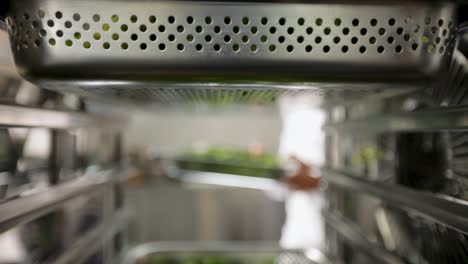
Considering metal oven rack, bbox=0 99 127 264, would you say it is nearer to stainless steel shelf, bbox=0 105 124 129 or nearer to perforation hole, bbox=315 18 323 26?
stainless steel shelf, bbox=0 105 124 129

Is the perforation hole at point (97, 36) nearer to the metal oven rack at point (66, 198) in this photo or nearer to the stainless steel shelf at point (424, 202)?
the metal oven rack at point (66, 198)

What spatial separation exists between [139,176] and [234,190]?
57 cm

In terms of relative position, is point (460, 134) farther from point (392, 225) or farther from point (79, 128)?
point (79, 128)

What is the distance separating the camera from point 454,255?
2.00 ft

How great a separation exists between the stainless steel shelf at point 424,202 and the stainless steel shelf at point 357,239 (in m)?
0.11

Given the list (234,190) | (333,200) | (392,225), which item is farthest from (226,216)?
(392,225)

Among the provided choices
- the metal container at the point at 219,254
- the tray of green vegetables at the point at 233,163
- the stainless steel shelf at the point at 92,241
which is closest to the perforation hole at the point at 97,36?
the stainless steel shelf at the point at 92,241

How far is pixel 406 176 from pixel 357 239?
29 centimetres

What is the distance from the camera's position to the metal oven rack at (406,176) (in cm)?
59

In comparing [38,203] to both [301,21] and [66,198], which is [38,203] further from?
[301,21]

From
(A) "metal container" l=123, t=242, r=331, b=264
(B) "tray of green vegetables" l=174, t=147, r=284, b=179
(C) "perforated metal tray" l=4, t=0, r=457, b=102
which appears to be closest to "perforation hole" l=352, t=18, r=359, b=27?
(C) "perforated metal tray" l=4, t=0, r=457, b=102

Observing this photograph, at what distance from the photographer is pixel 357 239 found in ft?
3.36

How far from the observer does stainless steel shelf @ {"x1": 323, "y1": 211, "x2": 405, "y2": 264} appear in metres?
0.81

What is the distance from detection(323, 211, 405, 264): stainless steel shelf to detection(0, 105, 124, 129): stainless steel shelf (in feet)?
2.16
